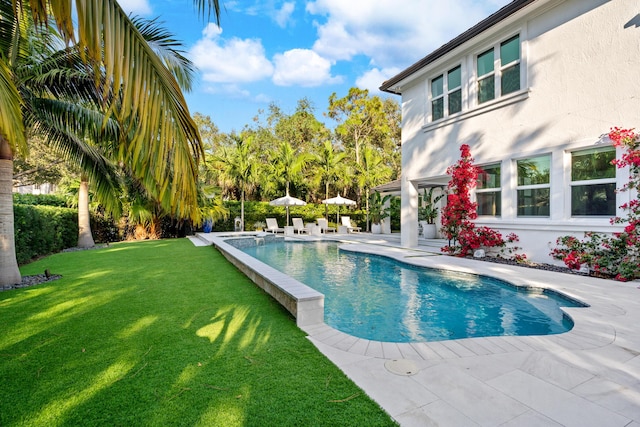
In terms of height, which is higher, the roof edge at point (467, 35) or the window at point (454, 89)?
the roof edge at point (467, 35)

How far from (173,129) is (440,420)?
3.46 metres

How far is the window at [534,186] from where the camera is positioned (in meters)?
9.83

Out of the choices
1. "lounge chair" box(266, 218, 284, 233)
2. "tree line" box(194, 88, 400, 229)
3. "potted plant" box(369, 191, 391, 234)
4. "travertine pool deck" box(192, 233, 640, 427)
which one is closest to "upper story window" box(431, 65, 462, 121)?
"potted plant" box(369, 191, 391, 234)

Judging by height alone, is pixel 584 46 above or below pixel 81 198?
above

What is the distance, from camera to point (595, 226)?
27.8 feet

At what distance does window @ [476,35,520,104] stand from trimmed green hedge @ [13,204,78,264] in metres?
16.7

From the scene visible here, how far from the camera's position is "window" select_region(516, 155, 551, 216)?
387 inches

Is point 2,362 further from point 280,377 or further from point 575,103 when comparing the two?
point 575,103

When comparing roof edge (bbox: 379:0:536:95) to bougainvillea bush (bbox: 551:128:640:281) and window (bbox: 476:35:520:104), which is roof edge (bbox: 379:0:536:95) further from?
bougainvillea bush (bbox: 551:128:640:281)

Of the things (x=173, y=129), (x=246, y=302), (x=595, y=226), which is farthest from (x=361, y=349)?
(x=595, y=226)

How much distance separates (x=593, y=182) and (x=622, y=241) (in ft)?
6.04

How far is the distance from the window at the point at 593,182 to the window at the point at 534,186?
678 millimetres

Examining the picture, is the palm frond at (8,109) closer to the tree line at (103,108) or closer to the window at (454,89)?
the tree line at (103,108)

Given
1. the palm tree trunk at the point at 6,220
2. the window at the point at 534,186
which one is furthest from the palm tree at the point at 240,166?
the window at the point at 534,186
